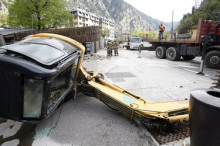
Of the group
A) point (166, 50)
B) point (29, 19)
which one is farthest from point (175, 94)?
point (29, 19)

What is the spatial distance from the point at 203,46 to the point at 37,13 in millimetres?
18565

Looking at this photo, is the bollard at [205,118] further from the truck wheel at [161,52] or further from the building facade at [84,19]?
the building facade at [84,19]

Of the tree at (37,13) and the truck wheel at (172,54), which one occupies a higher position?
the tree at (37,13)

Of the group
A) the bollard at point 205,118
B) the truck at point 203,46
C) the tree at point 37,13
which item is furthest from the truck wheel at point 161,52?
the tree at point 37,13

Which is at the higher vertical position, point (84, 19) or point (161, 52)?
point (84, 19)

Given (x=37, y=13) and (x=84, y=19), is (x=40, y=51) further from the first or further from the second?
(x=84, y=19)

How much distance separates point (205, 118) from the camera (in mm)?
1285

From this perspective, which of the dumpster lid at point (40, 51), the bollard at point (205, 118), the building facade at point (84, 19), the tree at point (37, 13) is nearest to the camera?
the bollard at point (205, 118)

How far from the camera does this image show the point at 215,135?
4.04 ft

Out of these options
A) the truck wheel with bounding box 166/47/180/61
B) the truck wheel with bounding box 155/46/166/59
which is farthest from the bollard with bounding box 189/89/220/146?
the truck wheel with bounding box 155/46/166/59

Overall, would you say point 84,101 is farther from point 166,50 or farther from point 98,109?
point 166,50

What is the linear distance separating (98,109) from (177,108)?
1.69m

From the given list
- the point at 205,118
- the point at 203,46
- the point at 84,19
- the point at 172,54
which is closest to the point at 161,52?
the point at 172,54

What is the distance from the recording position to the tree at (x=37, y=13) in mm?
15727
